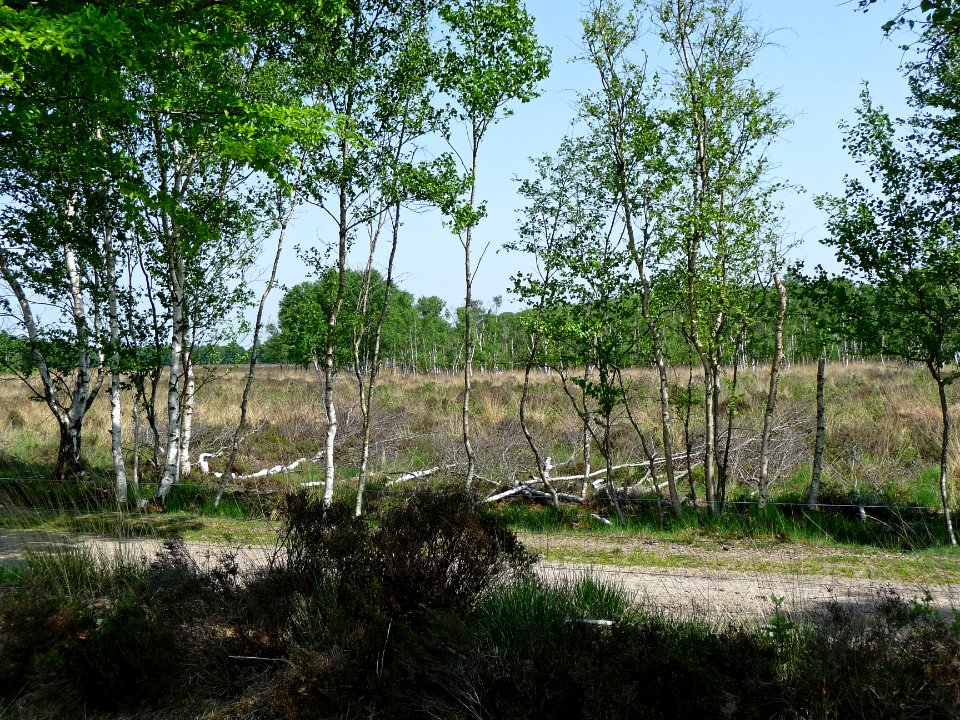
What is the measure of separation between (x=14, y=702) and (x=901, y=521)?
10816 mm

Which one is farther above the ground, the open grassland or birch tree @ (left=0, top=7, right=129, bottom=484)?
birch tree @ (left=0, top=7, right=129, bottom=484)

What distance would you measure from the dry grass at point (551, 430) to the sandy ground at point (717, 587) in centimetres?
597

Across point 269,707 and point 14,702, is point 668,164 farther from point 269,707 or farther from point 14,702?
point 14,702

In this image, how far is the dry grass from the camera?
49.8 ft

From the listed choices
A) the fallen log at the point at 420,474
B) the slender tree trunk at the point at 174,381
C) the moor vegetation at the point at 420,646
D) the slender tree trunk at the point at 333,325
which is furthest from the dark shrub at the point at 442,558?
the fallen log at the point at 420,474

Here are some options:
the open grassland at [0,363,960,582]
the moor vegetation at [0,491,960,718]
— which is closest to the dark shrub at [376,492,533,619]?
the moor vegetation at [0,491,960,718]

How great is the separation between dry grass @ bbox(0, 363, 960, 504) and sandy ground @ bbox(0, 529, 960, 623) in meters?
5.97

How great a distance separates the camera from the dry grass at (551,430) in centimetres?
1516

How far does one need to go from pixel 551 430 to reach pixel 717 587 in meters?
12.9

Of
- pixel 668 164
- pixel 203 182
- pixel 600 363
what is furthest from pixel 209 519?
pixel 668 164

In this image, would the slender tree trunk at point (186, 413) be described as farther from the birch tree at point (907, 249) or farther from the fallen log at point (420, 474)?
the birch tree at point (907, 249)

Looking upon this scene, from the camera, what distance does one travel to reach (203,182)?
40.8 ft

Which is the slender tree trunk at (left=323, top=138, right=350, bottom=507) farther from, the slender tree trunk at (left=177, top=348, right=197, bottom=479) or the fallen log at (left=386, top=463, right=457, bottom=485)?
the fallen log at (left=386, top=463, right=457, bottom=485)

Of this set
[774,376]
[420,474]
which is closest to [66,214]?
[420,474]
